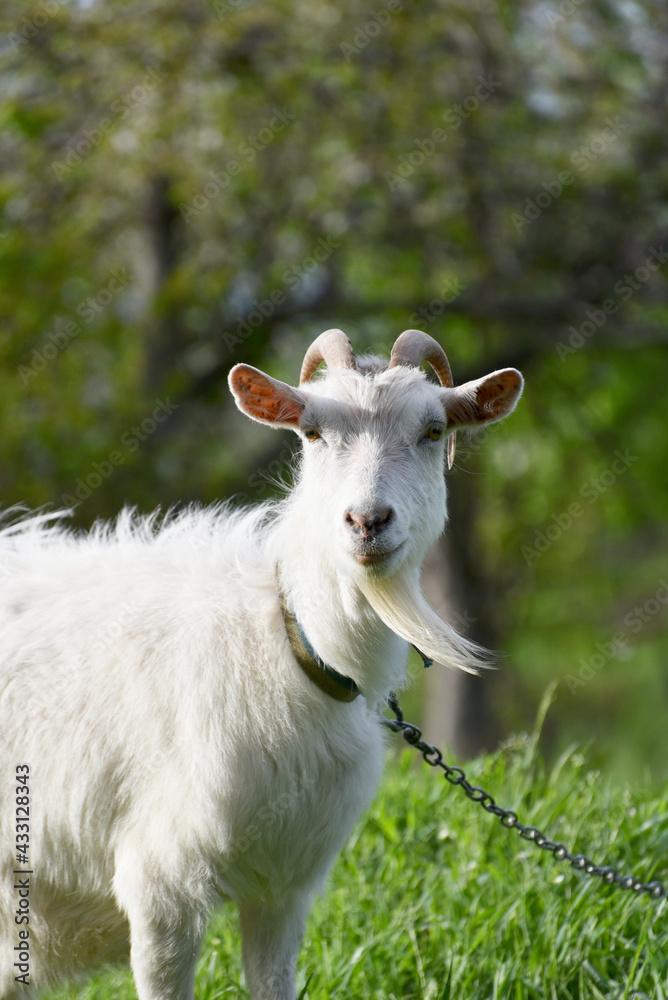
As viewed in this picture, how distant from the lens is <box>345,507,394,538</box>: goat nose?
2678mm

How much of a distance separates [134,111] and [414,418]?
6.07 meters

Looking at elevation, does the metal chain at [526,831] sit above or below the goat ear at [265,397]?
below

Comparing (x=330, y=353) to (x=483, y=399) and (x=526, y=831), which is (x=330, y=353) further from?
(x=526, y=831)

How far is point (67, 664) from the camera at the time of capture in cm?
315

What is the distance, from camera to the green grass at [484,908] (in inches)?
138

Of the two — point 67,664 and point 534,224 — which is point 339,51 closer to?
point 534,224

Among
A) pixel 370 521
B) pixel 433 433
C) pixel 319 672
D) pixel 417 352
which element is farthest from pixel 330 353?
pixel 319 672

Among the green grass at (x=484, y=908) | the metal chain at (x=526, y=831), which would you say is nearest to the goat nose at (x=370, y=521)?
the metal chain at (x=526, y=831)

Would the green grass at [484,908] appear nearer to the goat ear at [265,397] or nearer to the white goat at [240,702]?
the white goat at [240,702]

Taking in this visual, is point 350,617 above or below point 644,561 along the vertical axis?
above

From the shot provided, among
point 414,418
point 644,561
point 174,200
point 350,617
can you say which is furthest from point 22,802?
point 644,561

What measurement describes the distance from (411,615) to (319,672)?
33cm

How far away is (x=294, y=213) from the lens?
902 cm

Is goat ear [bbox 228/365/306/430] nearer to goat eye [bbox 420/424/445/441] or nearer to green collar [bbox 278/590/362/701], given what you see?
goat eye [bbox 420/424/445/441]
